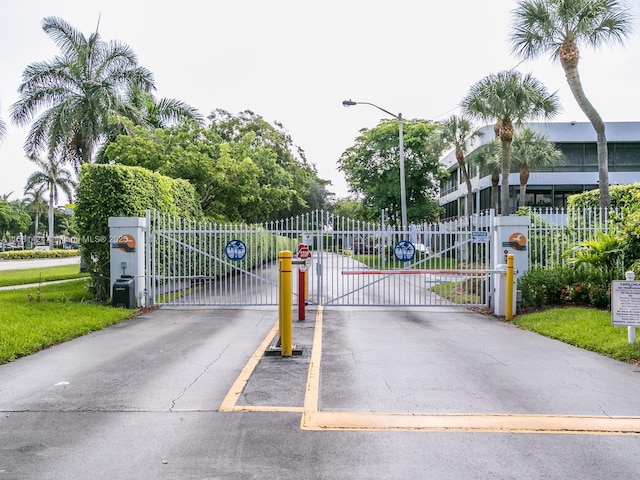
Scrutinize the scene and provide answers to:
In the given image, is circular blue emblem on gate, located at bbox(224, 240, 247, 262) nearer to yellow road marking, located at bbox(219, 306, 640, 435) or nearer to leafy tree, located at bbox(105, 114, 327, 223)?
yellow road marking, located at bbox(219, 306, 640, 435)

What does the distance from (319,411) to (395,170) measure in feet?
114

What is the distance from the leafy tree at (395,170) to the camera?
38.7 metres

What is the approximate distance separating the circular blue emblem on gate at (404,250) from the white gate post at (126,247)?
6.11 m

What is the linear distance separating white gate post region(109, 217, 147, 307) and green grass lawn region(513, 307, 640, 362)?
8.60 m

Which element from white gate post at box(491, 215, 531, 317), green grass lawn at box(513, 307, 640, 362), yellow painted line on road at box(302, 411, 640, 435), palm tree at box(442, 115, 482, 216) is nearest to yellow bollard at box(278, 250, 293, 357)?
yellow painted line on road at box(302, 411, 640, 435)

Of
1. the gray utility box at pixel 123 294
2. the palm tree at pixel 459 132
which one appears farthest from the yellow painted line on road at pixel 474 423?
the palm tree at pixel 459 132

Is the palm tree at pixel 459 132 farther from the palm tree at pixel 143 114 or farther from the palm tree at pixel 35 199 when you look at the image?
the palm tree at pixel 35 199

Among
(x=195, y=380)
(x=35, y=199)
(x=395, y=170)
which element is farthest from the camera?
(x=35, y=199)

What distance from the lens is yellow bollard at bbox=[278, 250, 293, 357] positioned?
727cm

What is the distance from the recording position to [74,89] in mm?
22609

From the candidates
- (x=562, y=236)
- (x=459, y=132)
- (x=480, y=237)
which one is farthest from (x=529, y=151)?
(x=480, y=237)

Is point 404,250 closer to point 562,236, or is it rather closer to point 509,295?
point 509,295

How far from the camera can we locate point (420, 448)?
432cm

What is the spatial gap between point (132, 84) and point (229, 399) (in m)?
20.7
